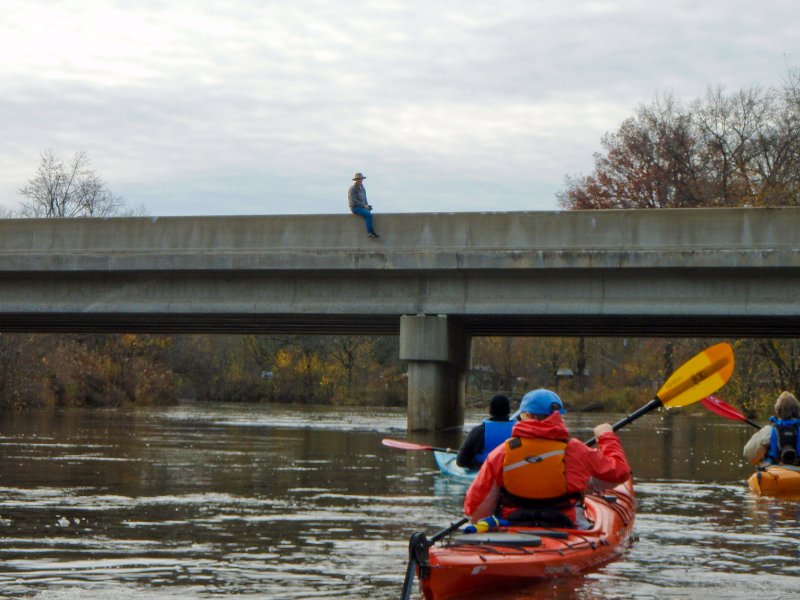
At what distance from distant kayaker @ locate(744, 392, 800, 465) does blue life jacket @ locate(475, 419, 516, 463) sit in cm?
517

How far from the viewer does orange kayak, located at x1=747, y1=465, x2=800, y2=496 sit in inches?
572

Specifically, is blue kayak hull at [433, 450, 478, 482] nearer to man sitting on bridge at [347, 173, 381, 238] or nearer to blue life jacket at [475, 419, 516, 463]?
blue life jacket at [475, 419, 516, 463]

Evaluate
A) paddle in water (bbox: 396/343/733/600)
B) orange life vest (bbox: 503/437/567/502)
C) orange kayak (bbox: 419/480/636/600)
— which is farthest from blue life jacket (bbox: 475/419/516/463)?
orange life vest (bbox: 503/437/567/502)

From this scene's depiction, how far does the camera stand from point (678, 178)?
5253cm

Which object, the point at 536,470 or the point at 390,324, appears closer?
the point at 536,470

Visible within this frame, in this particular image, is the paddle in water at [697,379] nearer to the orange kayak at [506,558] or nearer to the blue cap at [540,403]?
the orange kayak at [506,558]

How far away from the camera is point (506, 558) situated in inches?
304

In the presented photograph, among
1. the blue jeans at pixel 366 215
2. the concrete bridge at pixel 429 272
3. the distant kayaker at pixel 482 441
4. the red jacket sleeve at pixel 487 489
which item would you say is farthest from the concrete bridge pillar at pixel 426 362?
the red jacket sleeve at pixel 487 489

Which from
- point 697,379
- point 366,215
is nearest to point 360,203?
point 366,215

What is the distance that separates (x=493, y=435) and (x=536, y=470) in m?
2.96

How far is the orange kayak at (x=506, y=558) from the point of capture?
24.6 ft

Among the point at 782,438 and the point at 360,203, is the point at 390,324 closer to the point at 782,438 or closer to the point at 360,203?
the point at 360,203

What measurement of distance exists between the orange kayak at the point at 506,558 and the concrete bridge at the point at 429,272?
16.6 meters

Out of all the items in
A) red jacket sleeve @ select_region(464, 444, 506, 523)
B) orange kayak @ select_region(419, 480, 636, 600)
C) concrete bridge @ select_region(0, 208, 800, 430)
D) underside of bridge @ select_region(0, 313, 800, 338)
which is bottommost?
orange kayak @ select_region(419, 480, 636, 600)
